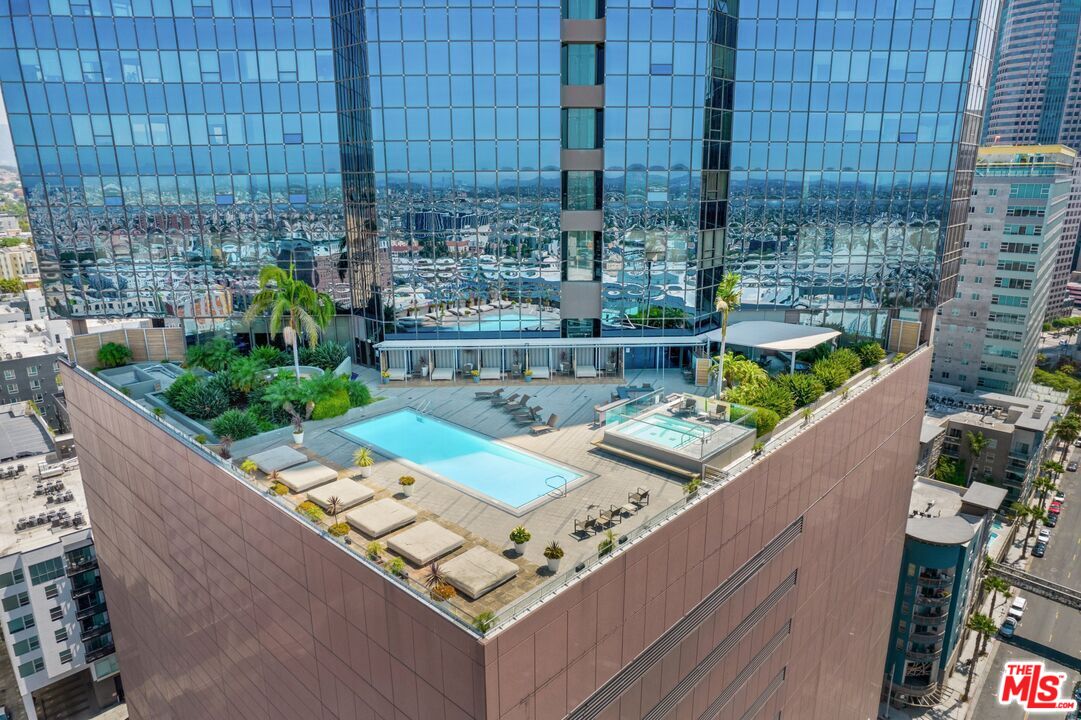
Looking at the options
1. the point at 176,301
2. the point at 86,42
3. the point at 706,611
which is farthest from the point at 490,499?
the point at 86,42

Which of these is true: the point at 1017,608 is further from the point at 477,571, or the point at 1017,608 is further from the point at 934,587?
the point at 477,571

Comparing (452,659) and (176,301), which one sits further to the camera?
(176,301)

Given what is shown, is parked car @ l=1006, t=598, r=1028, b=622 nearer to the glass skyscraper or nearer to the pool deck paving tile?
the glass skyscraper

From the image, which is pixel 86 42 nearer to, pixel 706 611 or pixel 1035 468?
pixel 706 611

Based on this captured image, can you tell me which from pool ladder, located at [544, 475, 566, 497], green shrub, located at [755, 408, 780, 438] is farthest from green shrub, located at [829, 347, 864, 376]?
pool ladder, located at [544, 475, 566, 497]

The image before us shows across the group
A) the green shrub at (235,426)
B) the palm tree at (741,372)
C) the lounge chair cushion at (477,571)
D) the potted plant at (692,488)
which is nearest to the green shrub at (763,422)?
the potted plant at (692,488)

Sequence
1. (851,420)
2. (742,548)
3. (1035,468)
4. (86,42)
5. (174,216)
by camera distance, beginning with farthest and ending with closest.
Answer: (1035,468) → (174,216) → (86,42) → (851,420) → (742,548)

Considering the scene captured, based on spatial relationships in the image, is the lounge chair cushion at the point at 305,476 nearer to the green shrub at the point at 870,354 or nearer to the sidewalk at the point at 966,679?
the green shrub at the point at 870,354
